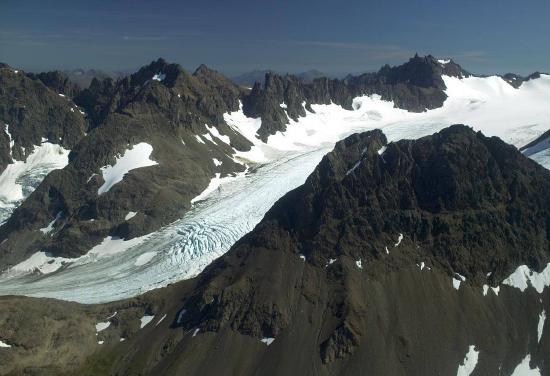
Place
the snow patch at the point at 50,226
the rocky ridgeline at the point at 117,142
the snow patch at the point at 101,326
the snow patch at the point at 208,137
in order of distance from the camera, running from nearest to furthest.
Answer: the snow patch at the point at 101,326 → the rocky ridgeline at the point at 117,142 → the snow patch at the point at 50,226 → the snow patch at the point at 208,137

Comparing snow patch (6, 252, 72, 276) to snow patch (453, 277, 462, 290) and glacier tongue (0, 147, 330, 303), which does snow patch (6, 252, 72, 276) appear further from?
snow patch (453, 277, 462, 290)

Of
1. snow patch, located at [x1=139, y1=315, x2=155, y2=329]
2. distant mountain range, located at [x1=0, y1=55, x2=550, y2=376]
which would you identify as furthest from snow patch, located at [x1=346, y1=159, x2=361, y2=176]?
snow patch, located at [x1=139, y1=315, x2=155, y2=329]

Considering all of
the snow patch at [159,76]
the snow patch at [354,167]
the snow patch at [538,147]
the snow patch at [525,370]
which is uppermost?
the snow patch at [159,76]

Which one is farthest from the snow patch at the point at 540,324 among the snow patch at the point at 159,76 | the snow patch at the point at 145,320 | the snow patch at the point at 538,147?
the snow patch at the point at 159,76

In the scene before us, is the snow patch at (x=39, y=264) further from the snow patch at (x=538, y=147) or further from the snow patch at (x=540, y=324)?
the snow patch at (x=538, y=147)

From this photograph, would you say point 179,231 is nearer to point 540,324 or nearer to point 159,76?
point 540,324

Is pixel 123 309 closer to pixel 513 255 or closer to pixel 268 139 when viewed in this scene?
pixel 513 255
